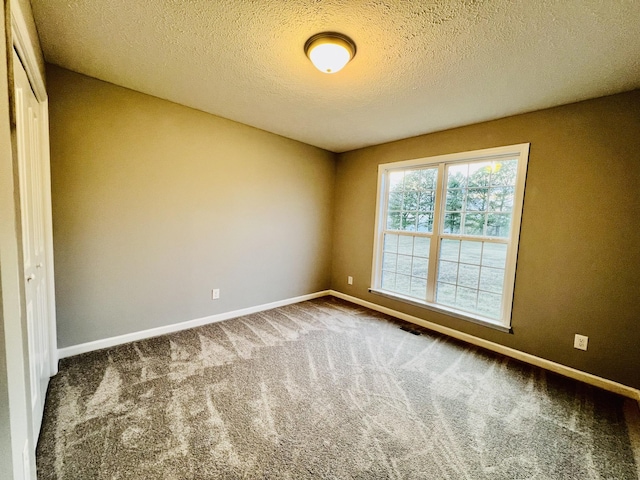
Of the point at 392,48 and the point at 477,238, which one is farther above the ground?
the point at 392,48

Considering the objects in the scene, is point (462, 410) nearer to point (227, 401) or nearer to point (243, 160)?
point (227, 401)

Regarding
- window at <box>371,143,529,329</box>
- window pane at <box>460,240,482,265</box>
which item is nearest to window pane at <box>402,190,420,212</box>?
window at <box>371,143,529,329</box>

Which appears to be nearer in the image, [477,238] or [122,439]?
[122,439]

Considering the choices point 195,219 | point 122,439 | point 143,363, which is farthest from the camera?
point 195,219

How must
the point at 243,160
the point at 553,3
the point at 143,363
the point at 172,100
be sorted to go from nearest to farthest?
the point at 553,3
the point at 143,363
the point at 172,100
the point at 243,160

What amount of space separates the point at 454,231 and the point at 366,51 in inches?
89.0

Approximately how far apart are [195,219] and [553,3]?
3216 millimetres

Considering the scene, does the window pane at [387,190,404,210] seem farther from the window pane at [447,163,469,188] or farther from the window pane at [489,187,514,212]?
the window pane at [489,187,514,212]

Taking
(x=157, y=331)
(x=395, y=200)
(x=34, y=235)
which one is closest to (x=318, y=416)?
(x=157, y=331)

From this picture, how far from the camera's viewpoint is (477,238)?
2.97 metres

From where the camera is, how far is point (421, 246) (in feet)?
11.4

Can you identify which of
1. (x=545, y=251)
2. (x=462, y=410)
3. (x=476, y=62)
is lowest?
(x=462, y=410)

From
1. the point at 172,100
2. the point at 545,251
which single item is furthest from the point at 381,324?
the point at 172,100

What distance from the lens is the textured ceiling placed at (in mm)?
1443
